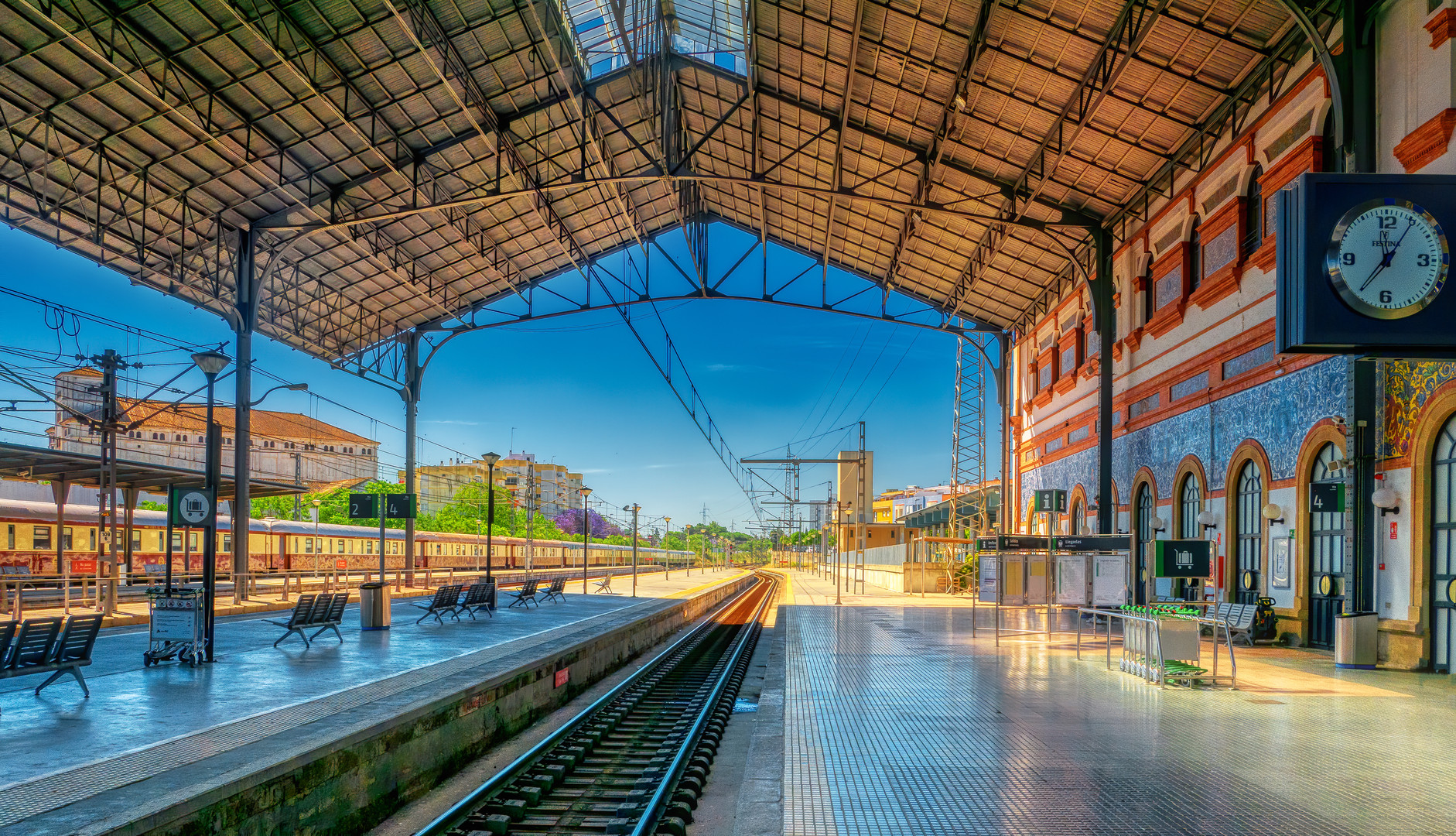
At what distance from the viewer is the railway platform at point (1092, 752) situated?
6035 millimetres

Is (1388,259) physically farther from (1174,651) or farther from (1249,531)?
(1249,531)

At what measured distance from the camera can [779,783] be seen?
727cm

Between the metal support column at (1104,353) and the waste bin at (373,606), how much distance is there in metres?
16.1

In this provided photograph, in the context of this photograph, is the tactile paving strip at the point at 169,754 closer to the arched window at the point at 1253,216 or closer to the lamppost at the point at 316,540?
the arched window at the point at 1253,216

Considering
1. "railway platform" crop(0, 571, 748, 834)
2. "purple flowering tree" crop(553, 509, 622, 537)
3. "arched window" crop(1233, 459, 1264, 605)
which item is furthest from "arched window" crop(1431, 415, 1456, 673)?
"purple flowering tree" crop(553, 509, 622, 537)

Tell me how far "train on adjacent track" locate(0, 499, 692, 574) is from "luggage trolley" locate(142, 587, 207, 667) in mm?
8622

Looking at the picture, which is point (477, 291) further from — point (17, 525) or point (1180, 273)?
point (1180, 273)

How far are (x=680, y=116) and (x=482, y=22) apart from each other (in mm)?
7769

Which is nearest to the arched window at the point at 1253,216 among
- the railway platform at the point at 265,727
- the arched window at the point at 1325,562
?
the arched window at the point at 1325,562

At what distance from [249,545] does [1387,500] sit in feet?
107

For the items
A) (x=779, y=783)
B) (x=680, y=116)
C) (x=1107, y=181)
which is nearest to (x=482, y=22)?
(x=680, y=116)

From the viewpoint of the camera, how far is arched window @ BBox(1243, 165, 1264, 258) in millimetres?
17859

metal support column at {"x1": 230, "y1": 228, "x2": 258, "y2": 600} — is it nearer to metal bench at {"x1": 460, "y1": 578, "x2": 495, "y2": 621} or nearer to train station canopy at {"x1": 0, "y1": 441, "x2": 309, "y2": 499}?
train station canopy at {"x1": 0, "y1": 441, "x2": 309, "y2": 499}

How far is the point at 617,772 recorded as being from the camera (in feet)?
30.6
